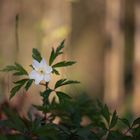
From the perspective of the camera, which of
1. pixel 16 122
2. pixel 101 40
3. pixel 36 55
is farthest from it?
pixel 101 40

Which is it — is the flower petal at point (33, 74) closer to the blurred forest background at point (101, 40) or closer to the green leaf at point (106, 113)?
the green leaf at point (106, 113)

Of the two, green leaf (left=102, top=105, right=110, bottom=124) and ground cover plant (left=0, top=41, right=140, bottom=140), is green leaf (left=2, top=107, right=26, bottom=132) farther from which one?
green leaf (left=102, top=105, right=110, bottom=124)

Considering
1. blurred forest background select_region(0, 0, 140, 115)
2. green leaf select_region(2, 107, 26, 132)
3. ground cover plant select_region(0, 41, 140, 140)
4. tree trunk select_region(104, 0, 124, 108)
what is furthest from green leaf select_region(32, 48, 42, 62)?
tree trunk select_region(104, 0, 124, 108)

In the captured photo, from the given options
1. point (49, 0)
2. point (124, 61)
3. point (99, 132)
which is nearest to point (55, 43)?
point (49, 0)

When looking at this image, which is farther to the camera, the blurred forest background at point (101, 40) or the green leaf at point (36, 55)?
the blurred forest background at point (101, 40)

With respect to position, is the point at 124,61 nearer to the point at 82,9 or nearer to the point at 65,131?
the point at 82,9

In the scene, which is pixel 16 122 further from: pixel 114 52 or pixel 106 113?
pixel 114 52

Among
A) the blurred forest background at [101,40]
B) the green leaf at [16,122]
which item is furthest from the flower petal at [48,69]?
the blurred forest background at [101,40]

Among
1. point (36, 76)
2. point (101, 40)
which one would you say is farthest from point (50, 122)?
point (101, 40)

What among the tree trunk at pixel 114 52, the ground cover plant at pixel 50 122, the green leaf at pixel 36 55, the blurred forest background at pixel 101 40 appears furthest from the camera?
the tree trunk at pixel 114 52

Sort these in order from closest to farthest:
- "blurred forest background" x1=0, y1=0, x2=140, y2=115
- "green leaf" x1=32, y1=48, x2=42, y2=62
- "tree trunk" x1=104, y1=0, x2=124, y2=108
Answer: "green leaf" x1=32, y1=48, x2=42, y2=62 → "blurred forest background" x1=0, y1=0, x2=140, y2=115 → "tree trunk" x1=104, y1=0, x2=124, y2=108

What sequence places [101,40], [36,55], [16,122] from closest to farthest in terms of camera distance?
[16,122], [36,55], [101,40]
